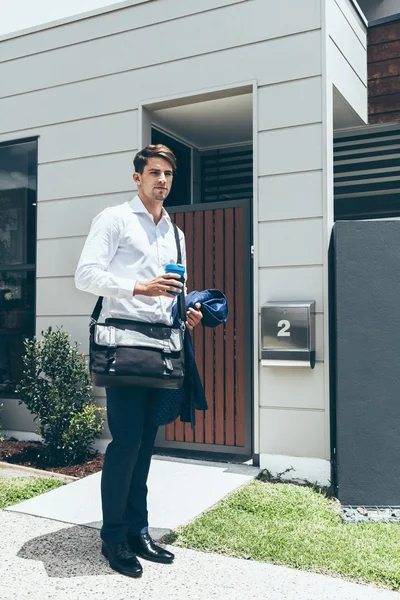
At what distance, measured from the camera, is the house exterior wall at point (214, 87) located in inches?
184

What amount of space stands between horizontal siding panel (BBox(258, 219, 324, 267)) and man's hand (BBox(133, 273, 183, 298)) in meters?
2.03

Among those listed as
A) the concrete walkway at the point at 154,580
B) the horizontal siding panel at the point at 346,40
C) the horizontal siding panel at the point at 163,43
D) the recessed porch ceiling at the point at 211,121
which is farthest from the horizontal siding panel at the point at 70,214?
the concrete walkway at the point at 154,580

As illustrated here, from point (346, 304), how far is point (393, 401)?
2.31ft

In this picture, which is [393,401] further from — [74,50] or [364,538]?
[74,50]

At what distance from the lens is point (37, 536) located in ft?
11.4

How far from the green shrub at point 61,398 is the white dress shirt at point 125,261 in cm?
225

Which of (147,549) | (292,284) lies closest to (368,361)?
(292,284)

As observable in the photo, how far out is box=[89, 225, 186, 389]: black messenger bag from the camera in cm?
286

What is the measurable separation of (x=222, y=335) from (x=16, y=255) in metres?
2.25

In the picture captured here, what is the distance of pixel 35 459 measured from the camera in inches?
205

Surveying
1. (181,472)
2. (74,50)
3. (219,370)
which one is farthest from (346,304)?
(74,50)

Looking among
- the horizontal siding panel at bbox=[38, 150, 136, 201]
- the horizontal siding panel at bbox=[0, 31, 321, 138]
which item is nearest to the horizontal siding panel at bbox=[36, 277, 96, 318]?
the horizontal siding panel at bbox=[38, 150, 136, 201]

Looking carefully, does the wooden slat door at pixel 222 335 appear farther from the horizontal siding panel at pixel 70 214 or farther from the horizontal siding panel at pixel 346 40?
the horizontal siding panel at pixel 346 40

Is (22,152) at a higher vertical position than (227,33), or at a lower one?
lower
